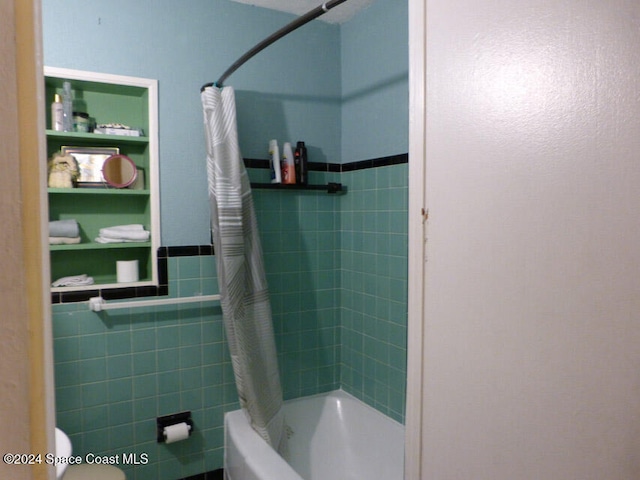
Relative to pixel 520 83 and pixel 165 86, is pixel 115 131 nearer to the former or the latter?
pixel 165 86

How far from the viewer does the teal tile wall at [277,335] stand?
5.84ft

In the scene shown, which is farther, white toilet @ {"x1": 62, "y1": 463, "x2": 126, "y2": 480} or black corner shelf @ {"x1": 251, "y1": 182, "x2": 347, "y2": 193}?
black corner shelf @ {"x1": 251, "y1": 182, "x2": 347, "y2": 193}

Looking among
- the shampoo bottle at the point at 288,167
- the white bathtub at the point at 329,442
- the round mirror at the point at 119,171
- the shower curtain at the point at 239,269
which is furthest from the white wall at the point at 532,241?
the round mirror at the point at 119,171

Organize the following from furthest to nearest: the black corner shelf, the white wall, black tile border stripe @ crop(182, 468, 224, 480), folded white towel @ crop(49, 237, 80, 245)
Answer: the black corner shelf, black tile border stripe @ crop(182, 468, 224, 480), folded white towel @ crop(49, 237, 80, 245), the white wall

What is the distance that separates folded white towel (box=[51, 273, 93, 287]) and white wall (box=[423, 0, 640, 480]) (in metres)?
1.53

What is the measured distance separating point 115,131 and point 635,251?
6.23ft

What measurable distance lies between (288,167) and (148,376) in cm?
121

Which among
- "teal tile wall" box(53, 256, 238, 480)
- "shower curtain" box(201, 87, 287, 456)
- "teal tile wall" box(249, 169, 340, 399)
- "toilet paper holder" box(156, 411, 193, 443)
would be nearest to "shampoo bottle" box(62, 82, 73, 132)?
"shower curtain" box(201, 87, 287, 456)

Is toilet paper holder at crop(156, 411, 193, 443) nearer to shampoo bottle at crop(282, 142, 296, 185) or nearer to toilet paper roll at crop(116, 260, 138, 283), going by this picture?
toilet paper roll at crop(116, 260, 138, 283)

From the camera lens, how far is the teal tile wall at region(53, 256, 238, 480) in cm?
174

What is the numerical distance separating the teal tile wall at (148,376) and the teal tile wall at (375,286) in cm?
71

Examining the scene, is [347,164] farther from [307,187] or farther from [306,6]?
[306,6]

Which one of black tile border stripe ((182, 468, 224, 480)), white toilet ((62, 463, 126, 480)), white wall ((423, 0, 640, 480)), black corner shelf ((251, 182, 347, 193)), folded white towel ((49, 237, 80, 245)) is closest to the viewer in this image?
white wall ((423, 0, 640, 480))

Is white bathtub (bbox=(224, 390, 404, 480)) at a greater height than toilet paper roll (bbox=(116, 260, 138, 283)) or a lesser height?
lesser
